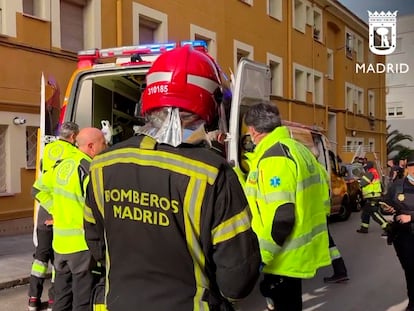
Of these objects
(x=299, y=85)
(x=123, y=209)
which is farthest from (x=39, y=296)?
(x=299, y=85)

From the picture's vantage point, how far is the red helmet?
1894mm

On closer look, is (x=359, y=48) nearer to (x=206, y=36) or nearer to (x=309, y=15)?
(x=309, y=15)

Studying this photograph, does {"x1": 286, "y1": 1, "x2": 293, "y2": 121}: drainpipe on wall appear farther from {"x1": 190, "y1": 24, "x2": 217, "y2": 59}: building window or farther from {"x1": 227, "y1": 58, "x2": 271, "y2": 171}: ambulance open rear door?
{"x1": 227, "y1": 58, "x2": 271, "y2": 171}: ambulance open rear door

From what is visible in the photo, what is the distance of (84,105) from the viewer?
6305mm

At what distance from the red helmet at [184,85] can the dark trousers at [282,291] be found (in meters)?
1.72

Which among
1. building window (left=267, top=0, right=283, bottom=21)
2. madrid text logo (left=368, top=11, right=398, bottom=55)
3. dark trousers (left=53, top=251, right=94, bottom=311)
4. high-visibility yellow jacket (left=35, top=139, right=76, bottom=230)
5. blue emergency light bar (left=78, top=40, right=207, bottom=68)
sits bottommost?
dark trousers (left=53, top=251, right=94, bottom=311)

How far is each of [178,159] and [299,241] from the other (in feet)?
5.62

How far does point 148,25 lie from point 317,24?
1362 cm

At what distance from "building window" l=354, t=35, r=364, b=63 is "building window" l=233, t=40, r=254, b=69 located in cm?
1404

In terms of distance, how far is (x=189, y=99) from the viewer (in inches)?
74.4

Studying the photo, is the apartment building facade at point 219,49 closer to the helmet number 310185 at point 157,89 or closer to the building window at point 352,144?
the building window at point 352,144

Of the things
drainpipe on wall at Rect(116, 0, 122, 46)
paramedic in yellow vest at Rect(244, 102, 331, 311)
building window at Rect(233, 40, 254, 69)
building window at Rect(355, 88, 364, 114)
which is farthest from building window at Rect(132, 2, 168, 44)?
building window at Rect(355, 88, 364, 114)

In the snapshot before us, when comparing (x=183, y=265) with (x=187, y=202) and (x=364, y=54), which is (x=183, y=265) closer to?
(x=187, y=202)

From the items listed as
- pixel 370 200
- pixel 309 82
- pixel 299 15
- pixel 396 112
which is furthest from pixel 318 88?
pixel 396 112
